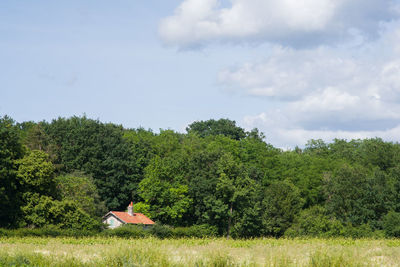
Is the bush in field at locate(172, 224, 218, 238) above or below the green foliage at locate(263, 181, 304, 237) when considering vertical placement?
below

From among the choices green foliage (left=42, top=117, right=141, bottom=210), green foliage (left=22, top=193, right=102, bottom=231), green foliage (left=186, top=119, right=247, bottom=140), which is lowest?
green foliage (left=22, top=193, right=102, bottom=231)

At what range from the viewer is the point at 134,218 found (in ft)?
237

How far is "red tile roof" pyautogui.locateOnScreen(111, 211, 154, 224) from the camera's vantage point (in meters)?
70.6

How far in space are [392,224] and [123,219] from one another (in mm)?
36866

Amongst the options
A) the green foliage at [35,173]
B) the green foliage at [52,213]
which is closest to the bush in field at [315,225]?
the green foliage at [52,213]

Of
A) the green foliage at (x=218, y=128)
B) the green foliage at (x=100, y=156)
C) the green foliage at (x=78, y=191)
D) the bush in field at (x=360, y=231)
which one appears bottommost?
the bush in field at (x=360, y=231)

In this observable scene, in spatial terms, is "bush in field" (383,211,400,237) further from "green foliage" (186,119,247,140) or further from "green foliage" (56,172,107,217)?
"green foliage" (186,119,247,140)

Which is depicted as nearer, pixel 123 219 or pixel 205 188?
pixel 123 219

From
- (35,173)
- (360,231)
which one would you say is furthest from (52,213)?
(360,231)

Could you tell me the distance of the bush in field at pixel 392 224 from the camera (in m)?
67.3

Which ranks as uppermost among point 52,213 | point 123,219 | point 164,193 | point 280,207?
point 164,193

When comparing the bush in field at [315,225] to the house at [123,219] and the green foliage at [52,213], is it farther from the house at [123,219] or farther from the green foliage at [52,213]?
the green foliage at [52,213]

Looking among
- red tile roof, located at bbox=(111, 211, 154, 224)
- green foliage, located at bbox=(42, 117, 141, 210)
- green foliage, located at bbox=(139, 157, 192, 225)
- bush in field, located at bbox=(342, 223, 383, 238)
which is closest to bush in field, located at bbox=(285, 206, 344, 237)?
bush in field, located at bbox=(342, 223, 383, 238)

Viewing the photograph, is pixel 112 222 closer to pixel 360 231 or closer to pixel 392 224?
pixel 360 231
